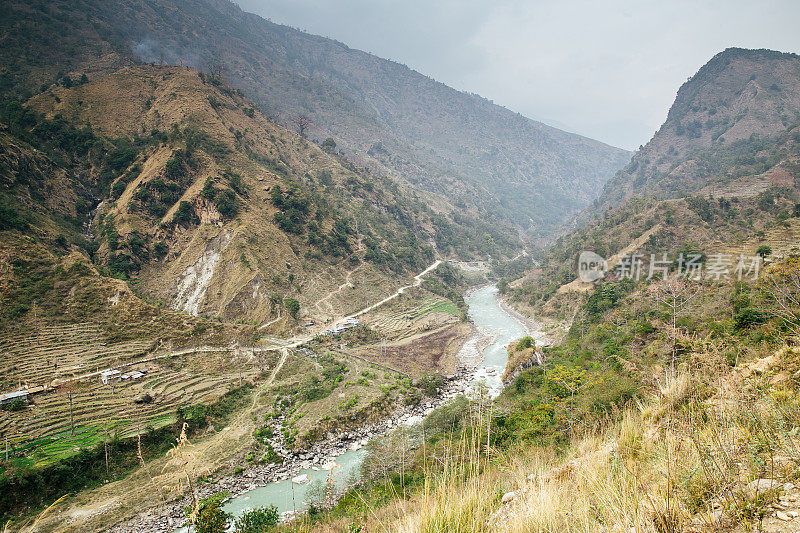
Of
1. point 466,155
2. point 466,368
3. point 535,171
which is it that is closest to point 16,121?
point 466,368

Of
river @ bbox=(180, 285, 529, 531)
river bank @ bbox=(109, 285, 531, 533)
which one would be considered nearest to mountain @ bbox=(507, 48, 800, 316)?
river @ bbox=(180, 285, 529, 531)

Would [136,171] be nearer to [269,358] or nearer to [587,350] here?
[269,358]

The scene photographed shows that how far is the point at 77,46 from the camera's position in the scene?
2511 inches

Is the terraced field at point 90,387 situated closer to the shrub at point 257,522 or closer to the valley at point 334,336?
the valley at point 334,336

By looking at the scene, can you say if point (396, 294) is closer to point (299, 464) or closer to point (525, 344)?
point (525, 344)

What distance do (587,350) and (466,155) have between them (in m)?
170

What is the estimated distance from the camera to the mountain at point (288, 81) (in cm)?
6075

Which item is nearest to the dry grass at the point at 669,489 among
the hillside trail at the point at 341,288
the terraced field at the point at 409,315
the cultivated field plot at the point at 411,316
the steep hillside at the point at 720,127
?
the cultivated field plot at the point at 411,316

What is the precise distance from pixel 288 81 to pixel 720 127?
429 ft

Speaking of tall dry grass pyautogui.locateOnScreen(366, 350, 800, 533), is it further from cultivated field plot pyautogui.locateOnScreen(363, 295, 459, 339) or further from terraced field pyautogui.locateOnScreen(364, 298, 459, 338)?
terraced field pyautogui.locateOnScreen(364, 298, 459, 338)

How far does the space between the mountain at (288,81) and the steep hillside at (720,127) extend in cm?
3964

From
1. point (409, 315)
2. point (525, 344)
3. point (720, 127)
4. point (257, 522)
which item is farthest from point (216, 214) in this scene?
point (720, 127)

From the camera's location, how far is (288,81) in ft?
426

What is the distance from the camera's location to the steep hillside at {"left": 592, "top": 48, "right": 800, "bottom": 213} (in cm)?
6462
